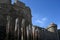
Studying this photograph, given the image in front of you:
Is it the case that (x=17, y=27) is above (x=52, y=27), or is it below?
below

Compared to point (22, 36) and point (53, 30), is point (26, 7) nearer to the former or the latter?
point (53, 30)

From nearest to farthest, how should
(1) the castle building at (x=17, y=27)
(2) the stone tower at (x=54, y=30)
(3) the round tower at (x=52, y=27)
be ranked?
(1) the castle building at (x=17, y=27) → (2) the stone tower at (x=54, y=30) → (3) the round tower at (x=52, y=27)

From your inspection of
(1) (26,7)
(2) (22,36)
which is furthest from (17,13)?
(2) (22,36)

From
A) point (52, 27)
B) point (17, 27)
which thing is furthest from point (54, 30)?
point (17, 27)

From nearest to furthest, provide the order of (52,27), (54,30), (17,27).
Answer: (17,27)
(54,30)
(52,27)

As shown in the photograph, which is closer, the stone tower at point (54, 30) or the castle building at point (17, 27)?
the castle building at point (17, 27)

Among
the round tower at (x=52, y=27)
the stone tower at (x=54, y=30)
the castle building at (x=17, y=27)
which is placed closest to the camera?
the castle building at (x=17, y=27)

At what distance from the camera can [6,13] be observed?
27.9 meters

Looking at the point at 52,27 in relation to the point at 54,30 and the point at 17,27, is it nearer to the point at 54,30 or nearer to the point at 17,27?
the point at 54,30

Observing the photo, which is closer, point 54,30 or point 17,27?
point 17,27

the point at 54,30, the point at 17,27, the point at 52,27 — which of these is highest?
the point at 52,27

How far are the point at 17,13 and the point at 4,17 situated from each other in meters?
2.84

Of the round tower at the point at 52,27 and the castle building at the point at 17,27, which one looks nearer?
the castle building at the point at 17,27

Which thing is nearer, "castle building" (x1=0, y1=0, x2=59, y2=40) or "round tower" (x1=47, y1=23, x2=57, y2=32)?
"castle building" (x1=0, y1=0, x2=59, y2=40)
